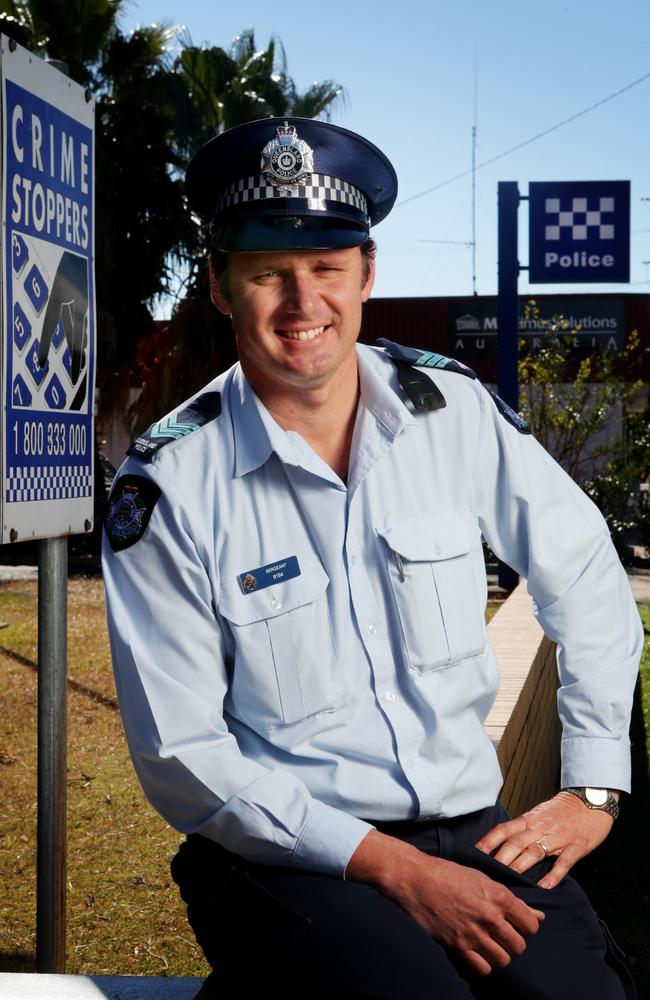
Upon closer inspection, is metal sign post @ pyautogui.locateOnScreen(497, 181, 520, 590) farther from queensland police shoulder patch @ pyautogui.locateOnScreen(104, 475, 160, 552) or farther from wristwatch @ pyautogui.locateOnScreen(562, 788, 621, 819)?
queensland police shoulder patch @ pyautogui.locateOnScreen(104, 475, 160, 552)

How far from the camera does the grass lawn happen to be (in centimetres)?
372

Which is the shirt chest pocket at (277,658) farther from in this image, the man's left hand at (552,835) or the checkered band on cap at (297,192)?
the checkered band on cap at (297,192)

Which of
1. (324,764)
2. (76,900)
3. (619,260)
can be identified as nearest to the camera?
(324,764)

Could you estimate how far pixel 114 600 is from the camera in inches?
76.4

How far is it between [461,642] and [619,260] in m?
8.88

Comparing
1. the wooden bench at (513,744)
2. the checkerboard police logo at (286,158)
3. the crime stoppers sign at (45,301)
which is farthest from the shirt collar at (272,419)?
the wooden bench at (513,744)

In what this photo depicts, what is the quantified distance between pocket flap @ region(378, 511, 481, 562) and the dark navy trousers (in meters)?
0.46

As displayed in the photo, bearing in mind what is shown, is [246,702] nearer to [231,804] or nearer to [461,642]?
[231,804]

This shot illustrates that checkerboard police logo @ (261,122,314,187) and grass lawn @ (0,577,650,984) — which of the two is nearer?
checkerboard police logo @ (261,122,314,187)

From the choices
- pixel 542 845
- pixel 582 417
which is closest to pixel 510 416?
pixel 542 845

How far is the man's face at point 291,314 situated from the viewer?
2.11 metres

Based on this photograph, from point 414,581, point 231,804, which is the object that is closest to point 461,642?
point 414,581

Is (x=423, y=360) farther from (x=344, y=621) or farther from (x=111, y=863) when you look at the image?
(x=111, y=863)

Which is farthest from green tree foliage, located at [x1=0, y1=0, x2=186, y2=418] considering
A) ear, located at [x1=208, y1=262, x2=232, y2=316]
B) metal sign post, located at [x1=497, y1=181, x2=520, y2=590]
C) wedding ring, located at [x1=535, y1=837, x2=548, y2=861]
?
wedding ring, located at [x1=535, y1=837, x2=548, y2=861]
